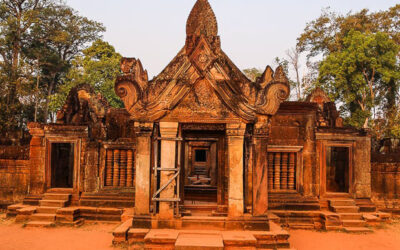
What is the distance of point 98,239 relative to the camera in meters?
7.94

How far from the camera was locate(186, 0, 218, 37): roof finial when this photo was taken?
276 inches

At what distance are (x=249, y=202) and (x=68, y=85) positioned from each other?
23.3 m

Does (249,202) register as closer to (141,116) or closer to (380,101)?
(141,116)

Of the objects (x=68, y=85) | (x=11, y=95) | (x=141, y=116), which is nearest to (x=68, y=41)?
(x=68, y=85)

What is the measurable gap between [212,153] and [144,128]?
23.3 ft

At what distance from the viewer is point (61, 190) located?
10.3 metres

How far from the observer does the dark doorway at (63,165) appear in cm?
1098

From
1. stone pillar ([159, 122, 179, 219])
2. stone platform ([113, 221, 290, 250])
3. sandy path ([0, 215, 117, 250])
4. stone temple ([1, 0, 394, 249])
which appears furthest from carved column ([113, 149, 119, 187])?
stone pillar ([159, 122, 179, 219])

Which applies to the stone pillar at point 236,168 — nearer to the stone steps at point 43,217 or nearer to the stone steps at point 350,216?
the stone steps at point 350,216

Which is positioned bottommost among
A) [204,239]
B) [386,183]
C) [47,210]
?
[47,210]

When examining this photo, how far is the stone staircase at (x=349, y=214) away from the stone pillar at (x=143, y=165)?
6198mm

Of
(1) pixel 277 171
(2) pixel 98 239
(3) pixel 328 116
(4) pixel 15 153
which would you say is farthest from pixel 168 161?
(4) pixel 15 153

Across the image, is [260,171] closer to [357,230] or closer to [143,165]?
[143,165]

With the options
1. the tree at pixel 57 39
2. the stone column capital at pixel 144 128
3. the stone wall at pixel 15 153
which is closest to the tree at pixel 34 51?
the tree at pixel 57 39
